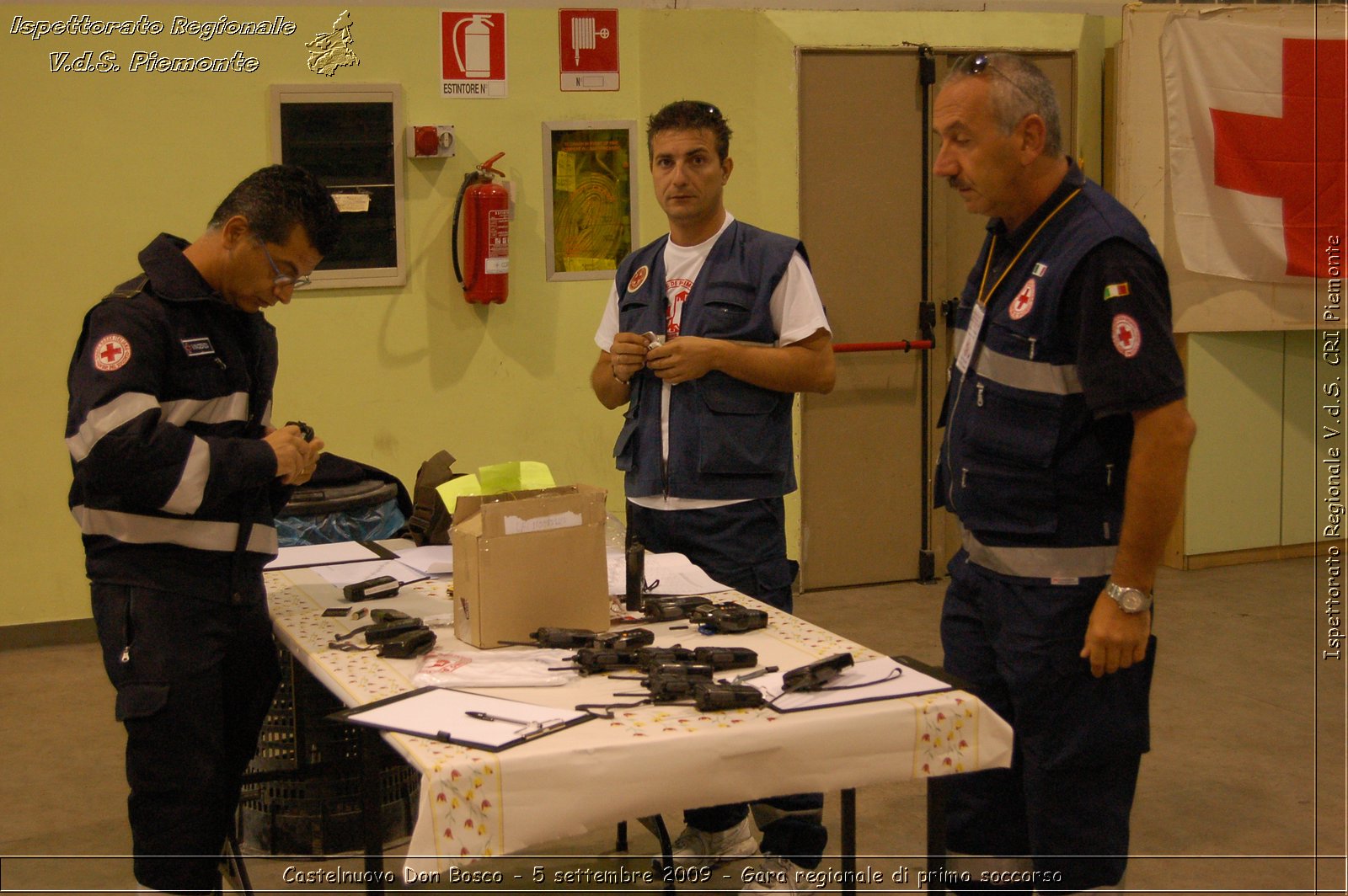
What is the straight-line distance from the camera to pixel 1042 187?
2195 millimetres

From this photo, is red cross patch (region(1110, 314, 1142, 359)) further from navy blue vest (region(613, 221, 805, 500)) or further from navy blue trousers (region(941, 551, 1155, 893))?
navy blue vest (region(613, 221, 805, 500))

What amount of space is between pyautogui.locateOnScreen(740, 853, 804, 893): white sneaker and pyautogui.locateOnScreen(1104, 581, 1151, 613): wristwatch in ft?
3.23

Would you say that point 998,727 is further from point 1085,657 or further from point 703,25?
point 703,25

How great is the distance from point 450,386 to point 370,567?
90.8 inches

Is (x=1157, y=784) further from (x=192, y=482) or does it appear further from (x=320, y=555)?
(x=192, y=482)

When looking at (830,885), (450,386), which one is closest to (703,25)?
(450,386)

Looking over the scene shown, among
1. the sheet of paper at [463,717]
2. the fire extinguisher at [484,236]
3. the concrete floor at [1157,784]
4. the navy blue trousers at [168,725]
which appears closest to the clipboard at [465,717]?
the sheet of paper at [463,717]

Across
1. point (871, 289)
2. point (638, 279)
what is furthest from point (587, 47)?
point (638, 279)

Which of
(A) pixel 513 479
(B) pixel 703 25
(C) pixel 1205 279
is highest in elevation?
(B) pixel 703 25

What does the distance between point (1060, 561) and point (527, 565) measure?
90 centimetres


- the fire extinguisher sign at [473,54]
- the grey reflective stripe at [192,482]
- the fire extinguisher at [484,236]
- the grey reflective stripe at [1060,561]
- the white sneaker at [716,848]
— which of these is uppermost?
the fire extinguisher sign at [473,54]

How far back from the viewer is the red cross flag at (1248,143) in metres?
5.63

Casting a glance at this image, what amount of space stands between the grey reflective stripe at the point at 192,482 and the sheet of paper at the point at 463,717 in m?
0.50

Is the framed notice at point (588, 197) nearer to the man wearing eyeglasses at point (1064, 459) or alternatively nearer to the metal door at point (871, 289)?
the metal door at point (871, 289)
